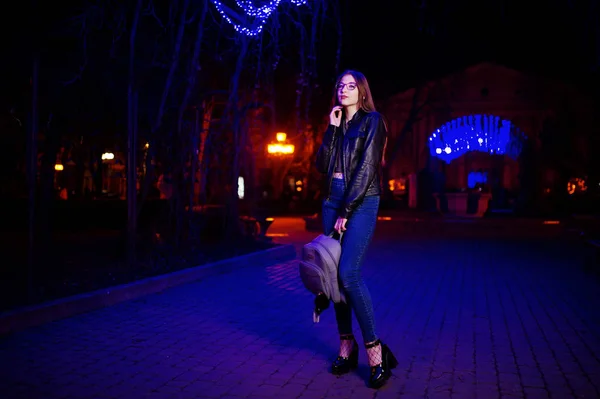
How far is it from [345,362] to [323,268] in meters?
0.83

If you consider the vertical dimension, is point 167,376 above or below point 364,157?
below

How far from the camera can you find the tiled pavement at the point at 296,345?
4281 mm

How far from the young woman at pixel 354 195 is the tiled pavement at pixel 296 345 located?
25 cm

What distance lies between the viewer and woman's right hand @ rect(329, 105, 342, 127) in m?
4.65

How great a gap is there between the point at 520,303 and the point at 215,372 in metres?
4.64

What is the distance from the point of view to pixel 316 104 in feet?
109

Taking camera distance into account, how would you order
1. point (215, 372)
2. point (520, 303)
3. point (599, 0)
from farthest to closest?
point (599, 0)
point (520, 303)
point (215, 372)

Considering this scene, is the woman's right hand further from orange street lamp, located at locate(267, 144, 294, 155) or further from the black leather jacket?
orange street lamp, located at locate(267, 144, 294, 155)

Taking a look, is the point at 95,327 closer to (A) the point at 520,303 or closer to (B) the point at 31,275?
(B) the point at 31,275

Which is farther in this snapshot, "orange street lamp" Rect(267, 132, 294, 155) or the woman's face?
"orange street lamp" Rect(267, 132, 294, 155)

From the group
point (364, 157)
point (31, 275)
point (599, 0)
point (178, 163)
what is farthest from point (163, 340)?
point (599, 0)

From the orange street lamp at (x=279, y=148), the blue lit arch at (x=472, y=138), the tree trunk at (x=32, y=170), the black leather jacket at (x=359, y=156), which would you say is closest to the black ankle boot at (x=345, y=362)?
the black leather jacket at (x=359, y=156)

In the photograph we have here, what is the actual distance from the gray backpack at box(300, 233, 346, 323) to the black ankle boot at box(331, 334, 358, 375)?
0.43 m

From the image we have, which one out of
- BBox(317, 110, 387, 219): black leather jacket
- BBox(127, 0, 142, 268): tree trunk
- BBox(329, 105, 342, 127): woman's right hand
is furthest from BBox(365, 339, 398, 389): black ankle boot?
BBox(127, 0, 142, 268): tree trunk
